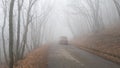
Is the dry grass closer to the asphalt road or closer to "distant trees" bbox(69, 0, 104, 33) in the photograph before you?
the asphalt road

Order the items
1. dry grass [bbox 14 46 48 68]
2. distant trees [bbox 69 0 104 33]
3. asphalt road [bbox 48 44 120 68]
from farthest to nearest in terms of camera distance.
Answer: distant trees [bbox 69 0 104 33] → asphalt road [bbox 48 44 120 68] → dry grass [bbox 14 46 48 68]

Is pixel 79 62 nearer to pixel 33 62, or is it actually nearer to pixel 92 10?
pixel 33 62

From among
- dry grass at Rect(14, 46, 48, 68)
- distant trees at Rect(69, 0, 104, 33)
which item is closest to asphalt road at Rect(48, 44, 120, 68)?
dry grass at Rect(14, 46, 48, 68)

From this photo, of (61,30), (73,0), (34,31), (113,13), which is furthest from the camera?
(61,30)

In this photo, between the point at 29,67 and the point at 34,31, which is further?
the point at 34,31

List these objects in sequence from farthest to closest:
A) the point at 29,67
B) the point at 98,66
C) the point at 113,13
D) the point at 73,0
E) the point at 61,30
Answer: the point at 61,30
the point at 113,13
the point at 73,0
the point at 98,66
the point at 29,67

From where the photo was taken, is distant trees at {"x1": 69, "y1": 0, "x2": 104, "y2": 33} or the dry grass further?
distant trees at {"x1": 69, "y1": 0, "x2": 104, "y2": 33}

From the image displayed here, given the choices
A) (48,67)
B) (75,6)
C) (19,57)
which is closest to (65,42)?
(75,6)

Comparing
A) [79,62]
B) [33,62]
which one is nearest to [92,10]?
[79,62]

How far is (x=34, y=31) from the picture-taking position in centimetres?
3381

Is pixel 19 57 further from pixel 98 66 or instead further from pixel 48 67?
pixel 98 66

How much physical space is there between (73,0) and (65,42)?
402 inches

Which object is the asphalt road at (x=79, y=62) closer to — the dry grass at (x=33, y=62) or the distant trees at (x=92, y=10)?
the dry grass at (x=33, y=62)

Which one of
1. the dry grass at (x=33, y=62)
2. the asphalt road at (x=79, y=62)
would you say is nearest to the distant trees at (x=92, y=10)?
the asphalt road at (x=79, y=62)
